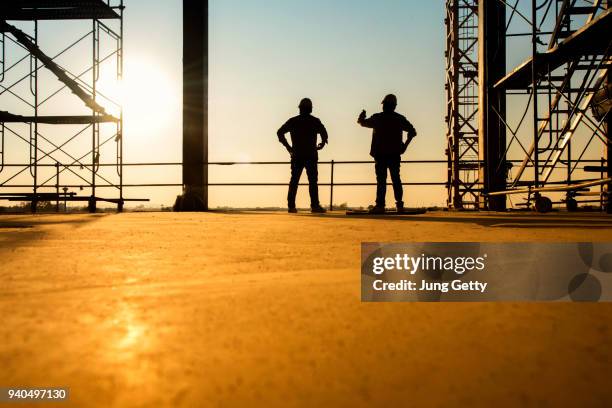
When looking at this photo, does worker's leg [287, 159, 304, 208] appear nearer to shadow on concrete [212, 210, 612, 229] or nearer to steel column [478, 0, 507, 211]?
shadow on concrete [212, 210, 612, 229]

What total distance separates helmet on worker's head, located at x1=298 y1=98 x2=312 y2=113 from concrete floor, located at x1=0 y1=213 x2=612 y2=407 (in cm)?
580

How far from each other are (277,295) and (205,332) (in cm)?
40

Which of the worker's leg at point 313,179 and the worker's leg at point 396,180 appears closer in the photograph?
the worker's leg at point 396,180

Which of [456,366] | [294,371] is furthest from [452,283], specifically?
[294,371]

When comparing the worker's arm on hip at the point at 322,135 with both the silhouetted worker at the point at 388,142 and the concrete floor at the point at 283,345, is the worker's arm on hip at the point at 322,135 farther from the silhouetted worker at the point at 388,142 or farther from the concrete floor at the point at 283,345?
the concrete floor at the point at 283,345

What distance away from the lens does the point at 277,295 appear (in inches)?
55.8

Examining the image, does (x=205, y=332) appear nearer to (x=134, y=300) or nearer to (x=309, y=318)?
(x=309, y=318)

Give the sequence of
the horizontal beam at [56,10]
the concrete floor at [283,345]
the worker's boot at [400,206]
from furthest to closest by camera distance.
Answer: the horizontal beam at [56,10] < the worker's boot at [400,206] < the concrete floor at [283,345]

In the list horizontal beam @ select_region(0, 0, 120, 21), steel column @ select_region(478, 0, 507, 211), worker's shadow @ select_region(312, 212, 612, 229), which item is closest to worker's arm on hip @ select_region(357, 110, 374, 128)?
worker's shadow @ select_region(312, 212, 612, 229)

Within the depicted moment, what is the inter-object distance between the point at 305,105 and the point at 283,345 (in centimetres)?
658

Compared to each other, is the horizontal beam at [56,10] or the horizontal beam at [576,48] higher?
the horizontal beam at [56,10]

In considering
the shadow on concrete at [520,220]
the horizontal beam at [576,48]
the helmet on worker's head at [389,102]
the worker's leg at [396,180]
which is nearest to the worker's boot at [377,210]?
the worker's leg at [396,180]

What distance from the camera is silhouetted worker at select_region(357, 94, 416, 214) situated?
273 inches

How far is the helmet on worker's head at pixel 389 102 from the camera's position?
705 centimetres
